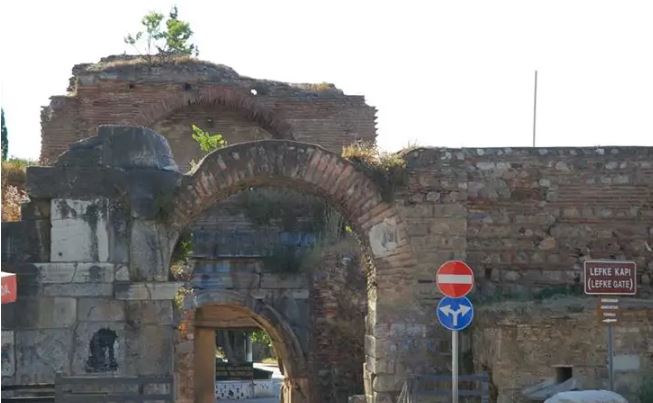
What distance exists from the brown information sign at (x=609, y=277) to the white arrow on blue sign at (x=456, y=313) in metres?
1.26

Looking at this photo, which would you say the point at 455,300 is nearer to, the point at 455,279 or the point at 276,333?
the point at 455,279

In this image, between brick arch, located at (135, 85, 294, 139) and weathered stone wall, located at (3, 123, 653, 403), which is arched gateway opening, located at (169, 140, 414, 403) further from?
brick arch, located at (135, 85, 294, 139)

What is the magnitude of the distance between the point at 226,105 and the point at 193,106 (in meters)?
0.71

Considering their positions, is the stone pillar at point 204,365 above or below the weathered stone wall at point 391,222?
below

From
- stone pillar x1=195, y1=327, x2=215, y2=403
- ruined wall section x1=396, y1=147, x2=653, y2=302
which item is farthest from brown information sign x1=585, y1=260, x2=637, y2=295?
stone pillar x1=195, y1=327, x2=215, y2=403

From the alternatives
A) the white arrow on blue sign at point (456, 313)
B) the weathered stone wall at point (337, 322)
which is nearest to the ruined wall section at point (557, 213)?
the white arrow on blue sign at point (456, 313)

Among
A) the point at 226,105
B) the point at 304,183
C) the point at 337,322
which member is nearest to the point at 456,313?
the point at 304,183

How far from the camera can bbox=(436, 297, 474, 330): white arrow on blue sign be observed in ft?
41.3

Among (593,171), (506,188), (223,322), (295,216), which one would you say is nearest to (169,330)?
(506,188)

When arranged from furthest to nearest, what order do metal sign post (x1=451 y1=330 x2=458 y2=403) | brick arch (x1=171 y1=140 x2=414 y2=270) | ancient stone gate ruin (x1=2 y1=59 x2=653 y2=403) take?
brick arch (x1=171 y1=140 x2=414 y2=270) < ancient stone gate ruin (x1=2 y1=59 x2=653 y2=403) < metal sign post (x1=451 y1=330 x2=458 y2=403)

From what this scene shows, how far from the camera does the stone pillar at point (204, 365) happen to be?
25.4 metres

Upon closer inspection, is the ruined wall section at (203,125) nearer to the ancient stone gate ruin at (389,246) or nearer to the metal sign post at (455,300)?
the ancient stone gate ruin at (389,246)

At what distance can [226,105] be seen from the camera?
2553cm

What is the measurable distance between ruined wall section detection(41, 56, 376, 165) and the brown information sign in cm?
1321
